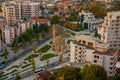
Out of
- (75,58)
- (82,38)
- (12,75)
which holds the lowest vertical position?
(12,75)

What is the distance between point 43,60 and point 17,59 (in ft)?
5.14

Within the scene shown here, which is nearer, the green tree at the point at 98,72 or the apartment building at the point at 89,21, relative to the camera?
the green tree at the point at 98,72

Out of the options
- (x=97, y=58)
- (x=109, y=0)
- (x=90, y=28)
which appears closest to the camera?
(x=97, y=58)

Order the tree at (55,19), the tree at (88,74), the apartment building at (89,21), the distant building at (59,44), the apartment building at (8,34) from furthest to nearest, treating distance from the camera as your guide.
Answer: the tree at (55,19), the apartment building at (89,21), the apartment building at (8,34), the distant building at (59,44), the tree at (88,74)

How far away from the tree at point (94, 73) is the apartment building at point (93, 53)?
44.5 inches

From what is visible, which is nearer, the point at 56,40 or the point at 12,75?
the point at 12,75

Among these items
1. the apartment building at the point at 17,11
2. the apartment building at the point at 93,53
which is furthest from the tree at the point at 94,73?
the apartment building at the point at 17,11

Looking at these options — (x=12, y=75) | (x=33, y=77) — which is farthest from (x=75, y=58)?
(x=12, y=75)

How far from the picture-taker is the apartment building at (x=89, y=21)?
22.7 metres

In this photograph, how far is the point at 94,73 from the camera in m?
10.7

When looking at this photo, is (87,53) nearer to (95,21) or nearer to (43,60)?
(43,60)

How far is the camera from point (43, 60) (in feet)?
51.9

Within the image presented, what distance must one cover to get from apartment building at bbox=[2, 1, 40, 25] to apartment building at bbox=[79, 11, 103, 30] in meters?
4.54

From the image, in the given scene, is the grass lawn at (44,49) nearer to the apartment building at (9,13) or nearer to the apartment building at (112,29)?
the apartment building at (112,29)
